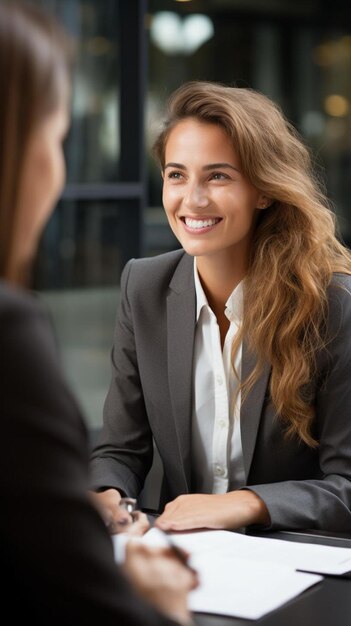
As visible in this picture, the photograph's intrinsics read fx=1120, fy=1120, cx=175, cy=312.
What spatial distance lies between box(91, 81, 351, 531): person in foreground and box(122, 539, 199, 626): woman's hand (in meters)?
1.01

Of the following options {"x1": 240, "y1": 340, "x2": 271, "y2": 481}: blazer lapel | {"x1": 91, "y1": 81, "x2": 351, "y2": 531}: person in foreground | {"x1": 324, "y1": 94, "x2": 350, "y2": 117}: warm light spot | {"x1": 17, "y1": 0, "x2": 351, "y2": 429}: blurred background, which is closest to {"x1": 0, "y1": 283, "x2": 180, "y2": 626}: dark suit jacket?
{"x1": 91, "y1": 81, "x2": 351, "y2": 531}: person in foreground

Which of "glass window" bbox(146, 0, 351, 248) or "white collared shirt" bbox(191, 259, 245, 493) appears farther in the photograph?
"glass window" bbox(146, 0, 351, 248)

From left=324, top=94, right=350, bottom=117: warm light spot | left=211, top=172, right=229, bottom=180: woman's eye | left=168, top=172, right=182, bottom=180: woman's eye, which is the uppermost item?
left=211, top=172, right=229, bottom=180: woman's eye

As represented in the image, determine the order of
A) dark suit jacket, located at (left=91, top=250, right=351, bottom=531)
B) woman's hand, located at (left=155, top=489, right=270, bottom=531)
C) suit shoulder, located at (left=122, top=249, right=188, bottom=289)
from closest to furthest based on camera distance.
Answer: woman's hand, located at (left=155, top=489, right=270, bottom=531), dark suit jacket, located at (left=91, top=250, right=351, bottom=531), suit shoulder, located at (left=122, top=249, right=188, bottom=289)

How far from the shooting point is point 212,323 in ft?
8.45

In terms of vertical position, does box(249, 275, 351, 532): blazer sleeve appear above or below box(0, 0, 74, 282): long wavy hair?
below

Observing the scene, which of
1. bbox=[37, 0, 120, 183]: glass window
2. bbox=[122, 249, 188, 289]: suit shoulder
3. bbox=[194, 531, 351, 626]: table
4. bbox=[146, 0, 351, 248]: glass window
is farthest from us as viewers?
bbox=[146, 0, 351, 248]: glass window

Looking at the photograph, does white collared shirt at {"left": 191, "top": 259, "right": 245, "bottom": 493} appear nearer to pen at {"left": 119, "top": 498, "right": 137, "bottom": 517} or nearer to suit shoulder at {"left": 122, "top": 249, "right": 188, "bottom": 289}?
suit shoulder at {"left": 122, "top": 249, "right": 188, "bottom": 289}

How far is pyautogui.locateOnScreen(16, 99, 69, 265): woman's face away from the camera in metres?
1.11

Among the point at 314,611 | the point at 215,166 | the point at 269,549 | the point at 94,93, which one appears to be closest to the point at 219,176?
the point at 215,166

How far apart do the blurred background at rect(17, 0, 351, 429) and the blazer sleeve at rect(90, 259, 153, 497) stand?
2.44 metres

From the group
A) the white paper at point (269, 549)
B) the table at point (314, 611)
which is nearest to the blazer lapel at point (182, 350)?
the white paper at point (269, 549)

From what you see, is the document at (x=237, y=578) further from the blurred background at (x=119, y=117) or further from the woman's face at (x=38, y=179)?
the blurred background at (x=119, y=117)

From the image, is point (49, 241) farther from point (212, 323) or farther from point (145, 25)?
point (212, 323)
